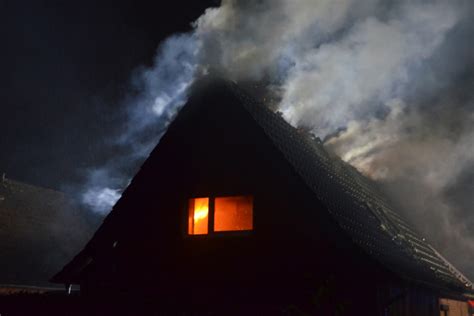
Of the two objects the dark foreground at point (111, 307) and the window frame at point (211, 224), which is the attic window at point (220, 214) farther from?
the dark foreground at point (111, 307)

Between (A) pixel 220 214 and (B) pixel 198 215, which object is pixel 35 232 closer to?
(B) pixel 198 215

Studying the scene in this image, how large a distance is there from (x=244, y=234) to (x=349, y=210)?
2.50 metres

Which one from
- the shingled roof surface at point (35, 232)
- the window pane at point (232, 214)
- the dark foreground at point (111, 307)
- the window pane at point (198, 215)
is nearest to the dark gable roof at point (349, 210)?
the window pane at point (232, 214)

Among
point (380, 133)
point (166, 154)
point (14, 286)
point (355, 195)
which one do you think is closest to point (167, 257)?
point (166, 154)

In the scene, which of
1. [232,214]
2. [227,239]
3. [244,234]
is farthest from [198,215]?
[244,234]

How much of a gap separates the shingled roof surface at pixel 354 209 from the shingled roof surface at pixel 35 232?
20.3 metres

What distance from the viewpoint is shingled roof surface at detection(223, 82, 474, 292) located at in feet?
32.4

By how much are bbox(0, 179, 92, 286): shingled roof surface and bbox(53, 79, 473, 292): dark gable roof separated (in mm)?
17434

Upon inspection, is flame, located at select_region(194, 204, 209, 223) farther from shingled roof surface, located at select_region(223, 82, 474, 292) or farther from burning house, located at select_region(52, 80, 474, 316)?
shingled roof surface, located at select_region(223, 82, 474, 292)

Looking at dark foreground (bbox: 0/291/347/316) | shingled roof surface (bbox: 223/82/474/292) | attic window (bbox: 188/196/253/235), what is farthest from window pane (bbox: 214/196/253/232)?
dark foreground (bbox: 0/291/347/316)

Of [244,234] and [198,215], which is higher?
[198,215]

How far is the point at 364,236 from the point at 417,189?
9856mm

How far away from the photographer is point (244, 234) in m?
10.2

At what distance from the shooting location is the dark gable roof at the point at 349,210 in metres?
9.89
